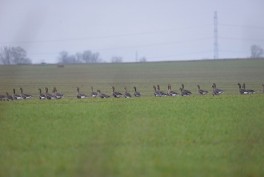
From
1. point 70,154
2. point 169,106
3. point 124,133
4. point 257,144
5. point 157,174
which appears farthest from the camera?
point 169,106

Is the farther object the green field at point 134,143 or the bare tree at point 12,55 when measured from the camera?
the bare tree at point 12,55

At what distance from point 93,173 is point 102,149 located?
3.13 meters

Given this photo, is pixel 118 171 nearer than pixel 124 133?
Yes

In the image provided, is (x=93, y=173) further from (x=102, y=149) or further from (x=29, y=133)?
(x=29, y=133)

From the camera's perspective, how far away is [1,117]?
25.8 m

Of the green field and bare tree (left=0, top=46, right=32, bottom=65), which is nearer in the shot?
the green field

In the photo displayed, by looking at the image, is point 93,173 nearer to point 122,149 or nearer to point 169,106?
point 122,149

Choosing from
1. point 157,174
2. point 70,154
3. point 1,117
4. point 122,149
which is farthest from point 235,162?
point 1,117

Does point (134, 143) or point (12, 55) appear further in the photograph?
point (12, 55)

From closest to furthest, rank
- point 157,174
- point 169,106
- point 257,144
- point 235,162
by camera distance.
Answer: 1. point 157,174
2. point 235,162
3. point 257,144
4. point 169,106

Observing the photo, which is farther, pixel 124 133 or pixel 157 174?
pixel 124 133

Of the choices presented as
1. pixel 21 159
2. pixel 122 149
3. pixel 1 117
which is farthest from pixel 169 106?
pixel 21 159

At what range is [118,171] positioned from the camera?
13.2m

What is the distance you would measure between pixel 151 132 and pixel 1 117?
10008 millimetres
